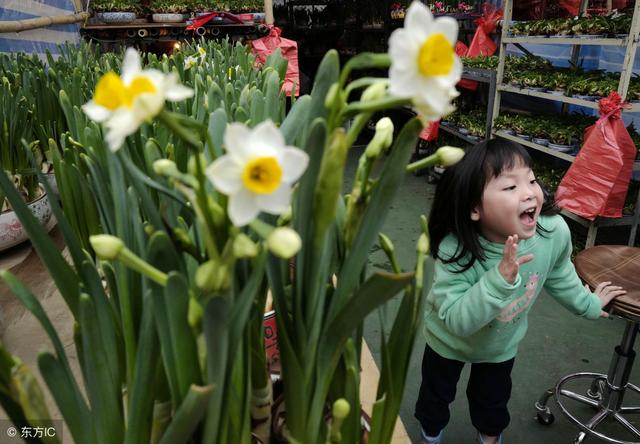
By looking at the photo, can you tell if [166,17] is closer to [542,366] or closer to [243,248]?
[542,366]

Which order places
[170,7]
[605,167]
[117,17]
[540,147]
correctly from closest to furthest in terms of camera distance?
[605,167]
[540,147]
[117,17]
[170,7]

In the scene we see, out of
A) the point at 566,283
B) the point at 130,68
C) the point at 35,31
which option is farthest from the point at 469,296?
the point at 35,31

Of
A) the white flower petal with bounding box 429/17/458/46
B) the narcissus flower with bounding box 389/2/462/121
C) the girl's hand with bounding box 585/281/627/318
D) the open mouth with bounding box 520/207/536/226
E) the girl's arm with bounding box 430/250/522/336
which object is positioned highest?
the white flower petal with bounding box 429/17/458/46

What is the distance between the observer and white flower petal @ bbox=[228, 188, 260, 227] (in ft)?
0.86

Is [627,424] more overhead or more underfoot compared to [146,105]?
more underfoot

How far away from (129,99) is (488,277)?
875 millimetres

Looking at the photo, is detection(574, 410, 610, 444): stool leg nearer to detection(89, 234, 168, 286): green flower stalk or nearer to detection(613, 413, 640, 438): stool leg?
detection(613, 413, 640, 438): stool leg

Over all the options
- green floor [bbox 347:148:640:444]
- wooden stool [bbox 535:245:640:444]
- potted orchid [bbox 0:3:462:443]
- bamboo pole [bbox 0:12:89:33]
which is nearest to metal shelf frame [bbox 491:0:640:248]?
green floor [bbox 347:148:640:444]

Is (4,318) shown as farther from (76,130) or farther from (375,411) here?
(375,411)

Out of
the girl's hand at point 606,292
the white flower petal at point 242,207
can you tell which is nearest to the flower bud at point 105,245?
the white flower petal at point 242,207

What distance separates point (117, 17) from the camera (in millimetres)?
3539

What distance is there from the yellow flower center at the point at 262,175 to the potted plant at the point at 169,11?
3.80 m

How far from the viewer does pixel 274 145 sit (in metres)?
0.27

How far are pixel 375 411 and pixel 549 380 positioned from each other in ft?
5.44
